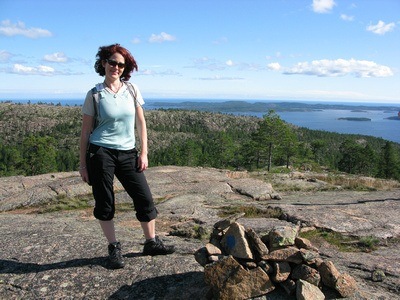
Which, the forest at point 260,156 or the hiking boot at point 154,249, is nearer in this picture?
the hiking boot at point 154,249

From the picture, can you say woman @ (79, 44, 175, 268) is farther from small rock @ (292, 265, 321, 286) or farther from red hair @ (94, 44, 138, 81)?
small rock @ (292, 265, 321, 286)

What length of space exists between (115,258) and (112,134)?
2248 millimetres

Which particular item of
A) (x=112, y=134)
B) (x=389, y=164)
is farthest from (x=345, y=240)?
(x=389, y=164)

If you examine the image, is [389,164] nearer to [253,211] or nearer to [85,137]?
[253,211]

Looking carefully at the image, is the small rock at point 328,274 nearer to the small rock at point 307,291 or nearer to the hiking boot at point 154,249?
the small rock at point 307,291

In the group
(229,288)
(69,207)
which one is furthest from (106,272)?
(69,207)

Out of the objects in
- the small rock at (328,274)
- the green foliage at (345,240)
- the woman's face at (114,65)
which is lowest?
the green foliage at (345,240)

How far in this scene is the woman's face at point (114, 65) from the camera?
5.19 m

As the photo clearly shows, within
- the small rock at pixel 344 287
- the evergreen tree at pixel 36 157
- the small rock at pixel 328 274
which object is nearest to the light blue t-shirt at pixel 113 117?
the small rock at pixel 328 274

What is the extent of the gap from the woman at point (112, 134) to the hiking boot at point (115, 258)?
20 mm

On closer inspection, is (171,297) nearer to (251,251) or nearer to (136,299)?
(136,299)

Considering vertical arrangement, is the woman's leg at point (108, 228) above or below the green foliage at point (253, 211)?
above

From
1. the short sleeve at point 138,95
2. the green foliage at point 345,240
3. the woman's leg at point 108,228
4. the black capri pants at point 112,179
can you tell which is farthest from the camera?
the green foliage at point 345,240

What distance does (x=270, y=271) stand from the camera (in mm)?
4824
